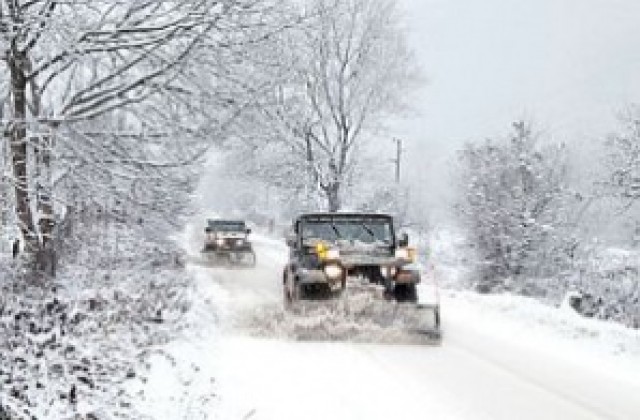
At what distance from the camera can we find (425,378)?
952cm

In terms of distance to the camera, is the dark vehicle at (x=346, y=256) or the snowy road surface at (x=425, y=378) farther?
the dark vehicle at (x=346, y=256)

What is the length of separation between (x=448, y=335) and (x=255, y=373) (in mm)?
4516

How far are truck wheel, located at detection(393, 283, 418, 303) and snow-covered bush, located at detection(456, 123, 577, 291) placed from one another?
53.0 ft

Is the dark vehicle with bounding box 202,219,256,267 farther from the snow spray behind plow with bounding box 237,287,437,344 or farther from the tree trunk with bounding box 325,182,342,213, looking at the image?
the snow spray behind plow with bounding box 237,287,437,344

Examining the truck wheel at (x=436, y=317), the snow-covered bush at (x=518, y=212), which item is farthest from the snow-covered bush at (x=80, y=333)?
the snow-covered bush at (x=518, y=212)

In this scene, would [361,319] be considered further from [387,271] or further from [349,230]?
[349,230]

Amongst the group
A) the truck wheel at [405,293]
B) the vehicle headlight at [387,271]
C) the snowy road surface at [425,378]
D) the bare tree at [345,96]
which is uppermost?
the bare tree at [345,96]

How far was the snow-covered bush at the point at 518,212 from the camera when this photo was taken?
2938 cm

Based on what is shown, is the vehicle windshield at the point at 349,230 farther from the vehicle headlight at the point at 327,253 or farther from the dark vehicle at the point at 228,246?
the dark vehicle at the point at 228,246

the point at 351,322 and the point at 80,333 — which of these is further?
the point at 351,322

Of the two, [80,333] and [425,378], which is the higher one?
[80,333]

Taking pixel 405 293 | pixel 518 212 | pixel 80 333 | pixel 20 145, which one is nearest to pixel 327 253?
pixel 405 293

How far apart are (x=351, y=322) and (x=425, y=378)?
9.61ft

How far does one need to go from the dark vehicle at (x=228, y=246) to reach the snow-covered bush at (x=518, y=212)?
8248mm
